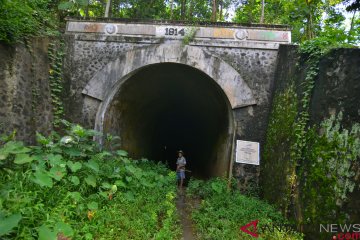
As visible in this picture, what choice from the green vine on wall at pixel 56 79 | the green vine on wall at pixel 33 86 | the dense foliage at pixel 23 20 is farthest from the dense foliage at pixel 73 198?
the dense foliage at pixel 23 20

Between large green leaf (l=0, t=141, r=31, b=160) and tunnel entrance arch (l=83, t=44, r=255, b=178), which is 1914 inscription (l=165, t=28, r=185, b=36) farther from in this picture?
large green leaf (l=0, t=141, r=31, b=160)

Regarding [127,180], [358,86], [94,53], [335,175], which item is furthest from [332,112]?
[94,53]

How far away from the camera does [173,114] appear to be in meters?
13.5

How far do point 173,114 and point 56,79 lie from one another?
22.8 feet

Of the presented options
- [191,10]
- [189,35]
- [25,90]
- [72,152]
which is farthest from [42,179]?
[191,10]

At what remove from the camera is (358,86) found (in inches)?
174

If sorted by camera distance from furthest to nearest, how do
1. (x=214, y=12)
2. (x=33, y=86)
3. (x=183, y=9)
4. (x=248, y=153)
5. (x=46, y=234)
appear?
(x=183, y=9), (x=214, y=12), (x=248, y=153), (x=33, y=86), (x=46, y=234)

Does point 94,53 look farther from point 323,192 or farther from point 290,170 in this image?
point 323,192

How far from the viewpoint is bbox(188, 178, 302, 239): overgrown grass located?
464 centimetres

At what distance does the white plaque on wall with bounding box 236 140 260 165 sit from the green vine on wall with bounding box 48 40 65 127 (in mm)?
4422

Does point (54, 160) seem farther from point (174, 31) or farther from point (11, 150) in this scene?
point (174, 31)

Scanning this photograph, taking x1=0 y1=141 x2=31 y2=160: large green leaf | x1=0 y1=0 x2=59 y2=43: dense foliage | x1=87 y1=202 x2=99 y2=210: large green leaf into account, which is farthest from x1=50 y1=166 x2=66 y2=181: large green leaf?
x1=0 y1=0 x2=59 y2=43: dense foliage

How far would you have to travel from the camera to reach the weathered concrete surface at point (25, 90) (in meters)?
5.52

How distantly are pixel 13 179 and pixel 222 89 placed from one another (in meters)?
5.05
